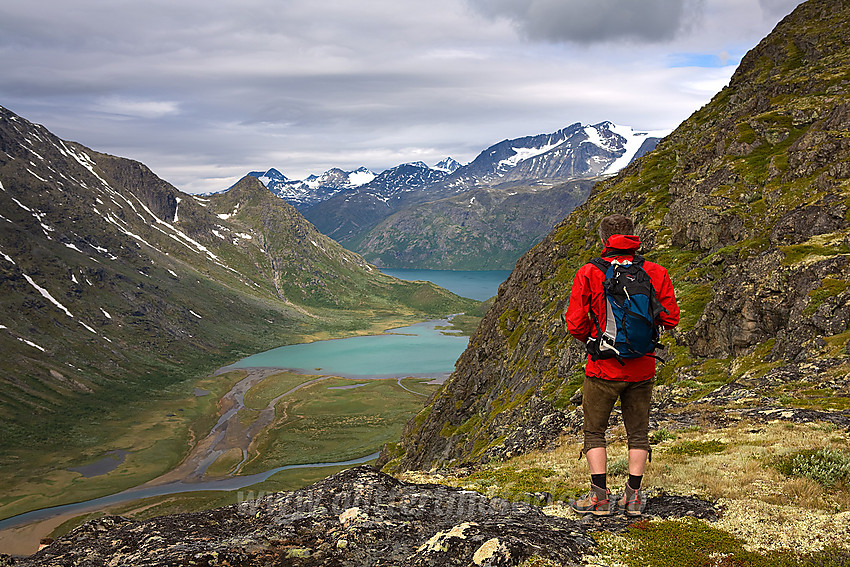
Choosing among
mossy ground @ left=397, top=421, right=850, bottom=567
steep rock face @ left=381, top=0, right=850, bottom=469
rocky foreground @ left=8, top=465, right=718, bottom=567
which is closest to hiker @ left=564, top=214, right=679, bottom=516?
rocky foreground @ left=8, top=465, right=718, bottom=567

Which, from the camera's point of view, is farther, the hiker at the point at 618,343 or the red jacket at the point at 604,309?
the red jacket at the point at 604,309

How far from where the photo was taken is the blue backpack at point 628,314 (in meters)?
9.63

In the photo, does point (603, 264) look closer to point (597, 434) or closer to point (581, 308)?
point (581, 308)

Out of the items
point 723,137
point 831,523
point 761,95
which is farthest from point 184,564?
point 761,95

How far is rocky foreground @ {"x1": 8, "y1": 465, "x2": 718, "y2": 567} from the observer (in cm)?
853

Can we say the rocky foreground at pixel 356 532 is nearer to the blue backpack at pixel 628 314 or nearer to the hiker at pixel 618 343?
the hiker at pixel 618 343

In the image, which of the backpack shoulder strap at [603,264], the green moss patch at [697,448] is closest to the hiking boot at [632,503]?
the backpack shoulder strap at [603,264]

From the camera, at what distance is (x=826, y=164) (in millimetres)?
43156

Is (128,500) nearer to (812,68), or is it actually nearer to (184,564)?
(184,564)

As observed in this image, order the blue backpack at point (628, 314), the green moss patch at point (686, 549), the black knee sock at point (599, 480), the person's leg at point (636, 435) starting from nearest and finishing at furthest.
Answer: the green moss patch at point (686, 549) < the blue backpack at point (628, 314) < the person's leg at point (636, 435) < the black knee sock at point (599, 480)

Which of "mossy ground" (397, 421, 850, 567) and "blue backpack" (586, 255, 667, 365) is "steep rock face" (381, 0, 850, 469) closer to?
"mossy ground" (397, 421, 850, 567)

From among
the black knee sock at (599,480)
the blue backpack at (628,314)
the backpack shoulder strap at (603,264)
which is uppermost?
the backpack shoulder strap at (603,264)

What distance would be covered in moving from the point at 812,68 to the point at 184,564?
89428mm

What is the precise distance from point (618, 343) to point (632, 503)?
11.2ft
